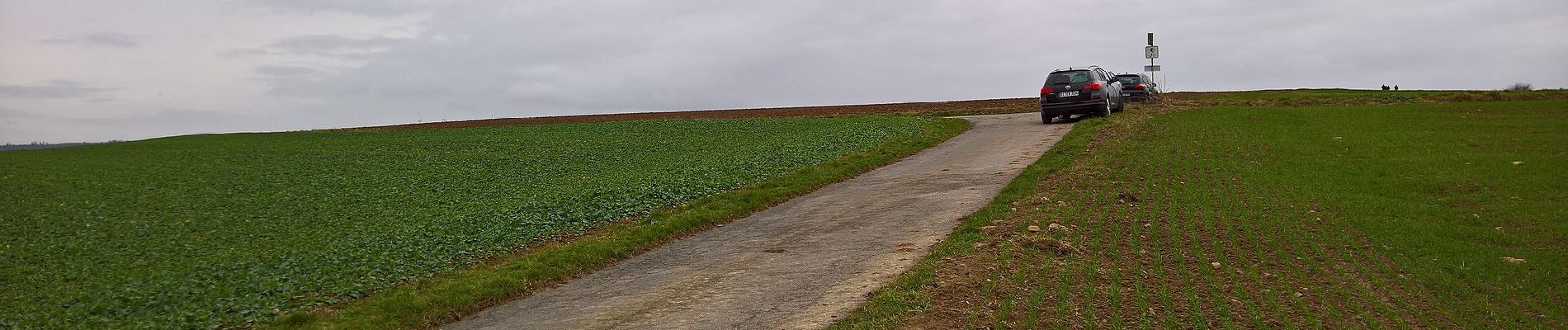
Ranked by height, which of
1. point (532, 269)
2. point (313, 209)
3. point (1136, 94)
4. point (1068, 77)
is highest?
point (1068, 77)

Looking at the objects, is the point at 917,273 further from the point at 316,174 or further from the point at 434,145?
the point at 434,145

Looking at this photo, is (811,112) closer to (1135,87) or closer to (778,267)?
(1135,87)

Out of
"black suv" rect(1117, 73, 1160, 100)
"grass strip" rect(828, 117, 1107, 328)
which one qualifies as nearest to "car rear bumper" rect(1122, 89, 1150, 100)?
"black suv" rect(1117, 73, 1160, 100)

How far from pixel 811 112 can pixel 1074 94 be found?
22914 millimetres

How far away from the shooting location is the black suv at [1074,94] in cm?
2770

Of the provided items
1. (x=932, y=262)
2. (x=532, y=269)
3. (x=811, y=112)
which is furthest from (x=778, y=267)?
(x=811, y=112)

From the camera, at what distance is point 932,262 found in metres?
9.52

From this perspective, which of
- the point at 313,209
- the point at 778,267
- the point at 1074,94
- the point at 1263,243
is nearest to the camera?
the point at 1263,243

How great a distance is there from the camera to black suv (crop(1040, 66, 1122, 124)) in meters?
27.7

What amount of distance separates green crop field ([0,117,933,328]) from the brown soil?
8656mm

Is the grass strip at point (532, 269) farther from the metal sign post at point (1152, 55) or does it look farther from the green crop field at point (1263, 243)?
the metal sign post at point (1152, 55)

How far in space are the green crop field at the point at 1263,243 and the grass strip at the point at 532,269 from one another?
14.5 ft

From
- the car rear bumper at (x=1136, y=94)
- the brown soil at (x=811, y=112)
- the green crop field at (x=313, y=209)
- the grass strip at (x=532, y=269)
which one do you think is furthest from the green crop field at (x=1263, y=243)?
the brown soil at (x=811, y=112)

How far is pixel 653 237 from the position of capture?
1327 cm
